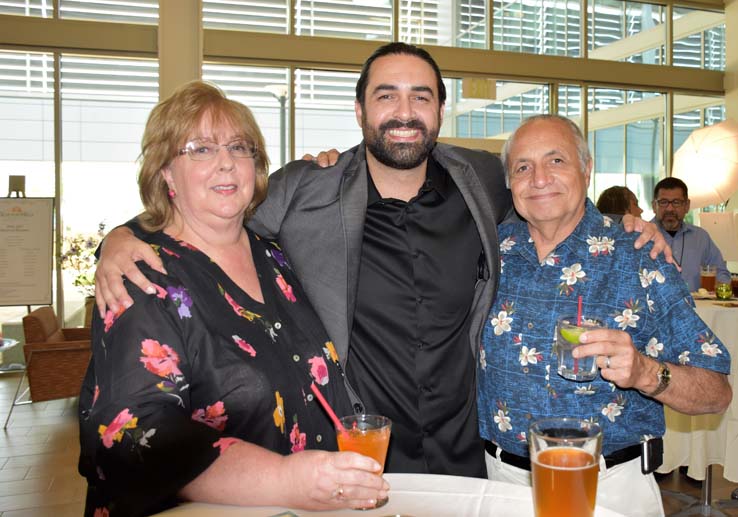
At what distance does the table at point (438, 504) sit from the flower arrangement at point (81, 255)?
6250 millimetres

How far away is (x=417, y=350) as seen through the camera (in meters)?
2.19

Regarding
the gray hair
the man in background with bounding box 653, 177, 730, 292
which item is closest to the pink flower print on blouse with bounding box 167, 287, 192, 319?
the gray hair

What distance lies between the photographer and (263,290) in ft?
5.93

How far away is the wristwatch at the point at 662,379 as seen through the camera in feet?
5.57

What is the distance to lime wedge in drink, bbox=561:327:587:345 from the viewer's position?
1.55 metres

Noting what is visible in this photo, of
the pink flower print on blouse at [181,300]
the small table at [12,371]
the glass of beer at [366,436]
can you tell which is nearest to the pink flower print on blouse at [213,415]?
the pink flower print on blouse at [181,300]

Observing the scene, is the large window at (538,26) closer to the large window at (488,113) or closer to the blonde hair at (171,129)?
the large window at (488,113)

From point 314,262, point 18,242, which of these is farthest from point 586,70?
point 314,262

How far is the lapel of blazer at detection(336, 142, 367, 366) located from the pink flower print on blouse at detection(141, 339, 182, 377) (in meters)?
0.68

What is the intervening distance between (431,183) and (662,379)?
104 centimetres

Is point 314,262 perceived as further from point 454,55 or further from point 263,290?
point 454,55

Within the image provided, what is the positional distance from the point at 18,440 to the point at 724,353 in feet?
16.5

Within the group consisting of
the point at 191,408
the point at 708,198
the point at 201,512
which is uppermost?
the point at 708,198

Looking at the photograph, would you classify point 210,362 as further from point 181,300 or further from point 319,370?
point 319,370
